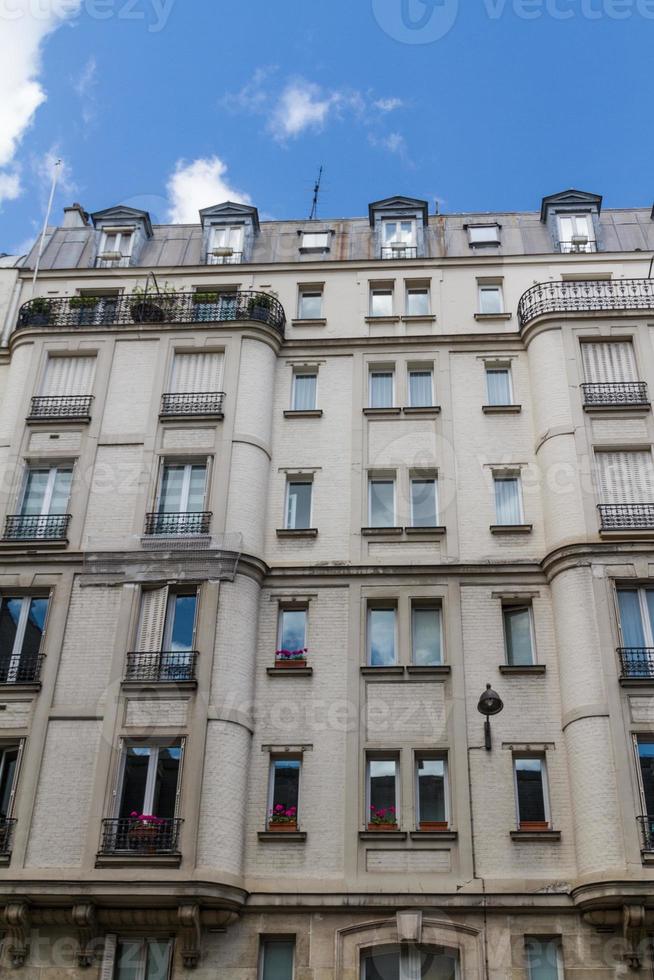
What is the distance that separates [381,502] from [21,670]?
984 cm

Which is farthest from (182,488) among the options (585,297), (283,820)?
(585,297)

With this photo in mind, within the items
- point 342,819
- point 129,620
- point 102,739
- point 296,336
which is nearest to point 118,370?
point 296,336

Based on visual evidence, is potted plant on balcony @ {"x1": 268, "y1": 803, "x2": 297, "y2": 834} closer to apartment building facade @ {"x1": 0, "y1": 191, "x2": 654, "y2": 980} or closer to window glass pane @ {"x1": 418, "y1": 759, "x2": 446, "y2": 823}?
apartment building facade @ {"x1": 0, "y1": 191, "x2": 654, "y2": 980}

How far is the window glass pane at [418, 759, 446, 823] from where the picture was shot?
2202cm

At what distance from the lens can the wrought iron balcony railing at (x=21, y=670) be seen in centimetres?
2318

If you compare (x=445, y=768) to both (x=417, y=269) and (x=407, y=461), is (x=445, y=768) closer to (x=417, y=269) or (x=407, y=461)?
(x=407, y=461)

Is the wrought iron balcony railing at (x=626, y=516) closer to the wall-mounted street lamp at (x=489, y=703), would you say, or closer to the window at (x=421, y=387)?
the wall-mounted street lamp at (x=489, y=703)

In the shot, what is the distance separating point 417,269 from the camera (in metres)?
31.6

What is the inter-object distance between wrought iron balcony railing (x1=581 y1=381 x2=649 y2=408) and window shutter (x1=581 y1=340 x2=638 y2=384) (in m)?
0.27

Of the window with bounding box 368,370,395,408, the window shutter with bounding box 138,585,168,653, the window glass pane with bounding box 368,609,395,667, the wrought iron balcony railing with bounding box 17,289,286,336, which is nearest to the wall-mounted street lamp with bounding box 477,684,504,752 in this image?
the window glass pane with bounding box 368,609,395,667

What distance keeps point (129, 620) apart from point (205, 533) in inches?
112

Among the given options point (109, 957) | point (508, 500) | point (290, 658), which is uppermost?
point (508, 500)

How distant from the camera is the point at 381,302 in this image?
31297 mm

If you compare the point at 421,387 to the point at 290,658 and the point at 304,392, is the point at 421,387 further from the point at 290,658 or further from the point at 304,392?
the point at 290,658
